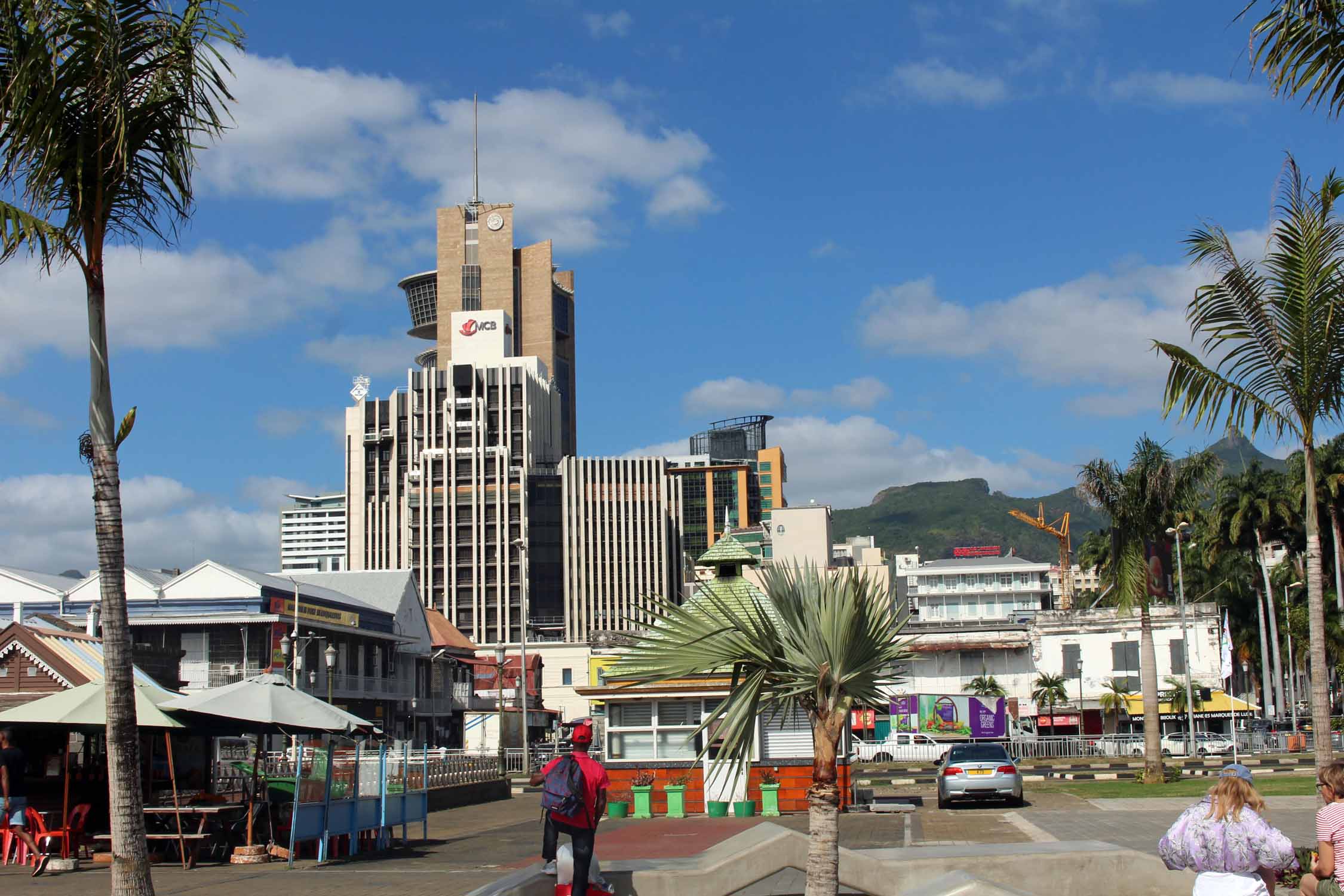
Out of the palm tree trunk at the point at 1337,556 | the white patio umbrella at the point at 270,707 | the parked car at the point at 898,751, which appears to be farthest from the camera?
the palm tree trunk at the point at 1337,556

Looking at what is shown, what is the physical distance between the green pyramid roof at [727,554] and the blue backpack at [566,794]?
1833 cm

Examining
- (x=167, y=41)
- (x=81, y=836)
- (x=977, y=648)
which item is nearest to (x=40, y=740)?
(x=81, y=836)

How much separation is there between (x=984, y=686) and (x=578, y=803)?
2395 inches

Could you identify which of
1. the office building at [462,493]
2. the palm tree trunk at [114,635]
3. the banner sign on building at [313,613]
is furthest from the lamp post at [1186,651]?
the office building at [462,493]

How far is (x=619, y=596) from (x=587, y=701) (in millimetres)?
34716

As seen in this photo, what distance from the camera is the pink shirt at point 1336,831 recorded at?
8.44 metres

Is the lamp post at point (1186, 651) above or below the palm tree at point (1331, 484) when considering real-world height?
below

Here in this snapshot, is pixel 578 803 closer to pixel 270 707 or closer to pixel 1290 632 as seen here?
pixel 270 707

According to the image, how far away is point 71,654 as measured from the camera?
88.0 feet

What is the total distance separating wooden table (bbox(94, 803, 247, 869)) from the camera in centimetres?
1722

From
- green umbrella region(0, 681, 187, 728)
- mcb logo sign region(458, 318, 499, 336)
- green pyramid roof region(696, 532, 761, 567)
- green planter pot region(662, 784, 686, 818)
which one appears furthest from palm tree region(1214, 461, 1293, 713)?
mcb logo sign region(458, 318, 499, 336)

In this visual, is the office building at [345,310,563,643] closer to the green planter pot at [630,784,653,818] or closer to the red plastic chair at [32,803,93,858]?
the green planter pot at [630,784,653,818]

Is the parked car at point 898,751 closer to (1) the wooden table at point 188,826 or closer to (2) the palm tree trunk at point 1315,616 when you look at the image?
(1) the wooden table at point 188,826

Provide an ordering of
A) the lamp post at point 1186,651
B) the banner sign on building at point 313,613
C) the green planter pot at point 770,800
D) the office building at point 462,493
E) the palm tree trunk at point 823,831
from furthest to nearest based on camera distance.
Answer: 1. the office building at point 462,493
2. the banner sign on building at point 313,613
3. the lamp post at point 1186,651
4. the green planter pot at point 770,800
5. the palm tree trunk at point 823,831
